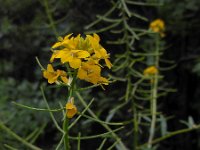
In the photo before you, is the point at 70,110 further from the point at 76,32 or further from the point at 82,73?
the point at 76,32

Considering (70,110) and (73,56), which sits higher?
(73,56)

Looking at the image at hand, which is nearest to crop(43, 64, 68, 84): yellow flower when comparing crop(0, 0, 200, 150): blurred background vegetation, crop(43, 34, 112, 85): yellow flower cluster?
crop(43, 34, 112, 85): yellow flower cluster

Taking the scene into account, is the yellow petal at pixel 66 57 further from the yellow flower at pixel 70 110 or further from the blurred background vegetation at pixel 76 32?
the blurred background vegetation at pixel 76 32

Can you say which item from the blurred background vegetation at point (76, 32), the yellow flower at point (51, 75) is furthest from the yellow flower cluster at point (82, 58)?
the blurred background vegetation at point (76, 32)

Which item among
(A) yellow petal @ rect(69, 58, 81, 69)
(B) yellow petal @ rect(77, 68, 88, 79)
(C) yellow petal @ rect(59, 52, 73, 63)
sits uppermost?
(C) yellow petal @ rect(59, 52, 73, 63)

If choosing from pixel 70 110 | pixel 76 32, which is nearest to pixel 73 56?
pixel 70 110

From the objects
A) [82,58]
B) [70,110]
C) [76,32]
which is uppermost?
[76,32]

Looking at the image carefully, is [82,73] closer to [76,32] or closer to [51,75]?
[51,75]

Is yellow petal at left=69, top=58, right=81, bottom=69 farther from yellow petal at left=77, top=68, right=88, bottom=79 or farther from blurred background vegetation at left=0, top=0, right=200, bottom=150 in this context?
blurred background vegetation at left=0, top=0, right=200, bottom=150

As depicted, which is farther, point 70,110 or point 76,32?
point 76,32
